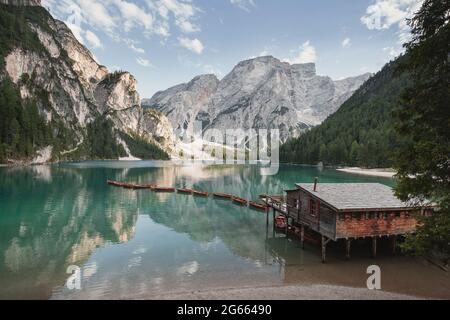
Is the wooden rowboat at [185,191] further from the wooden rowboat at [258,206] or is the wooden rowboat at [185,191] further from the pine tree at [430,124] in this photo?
the pine tree at [430,124]

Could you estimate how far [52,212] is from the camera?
167 feet

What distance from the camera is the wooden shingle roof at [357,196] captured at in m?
28.0

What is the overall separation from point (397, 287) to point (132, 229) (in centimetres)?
3157

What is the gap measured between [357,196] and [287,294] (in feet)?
47.2

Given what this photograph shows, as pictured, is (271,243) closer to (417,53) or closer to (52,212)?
(417,53)

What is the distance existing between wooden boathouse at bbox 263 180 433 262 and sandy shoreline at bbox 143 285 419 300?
6.95 metres

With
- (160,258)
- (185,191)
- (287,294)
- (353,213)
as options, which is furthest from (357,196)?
(185,191)

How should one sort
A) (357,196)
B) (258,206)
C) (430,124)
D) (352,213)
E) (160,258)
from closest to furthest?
(430,124) → (352,213) → (160,258) → (357,196) → (258,206)

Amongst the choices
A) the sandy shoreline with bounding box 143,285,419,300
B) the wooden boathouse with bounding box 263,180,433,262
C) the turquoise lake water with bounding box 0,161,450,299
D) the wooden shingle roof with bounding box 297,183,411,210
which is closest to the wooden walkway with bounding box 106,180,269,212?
the turquoise lake water with bounding box 0,161,450,299

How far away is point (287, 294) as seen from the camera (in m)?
20.5

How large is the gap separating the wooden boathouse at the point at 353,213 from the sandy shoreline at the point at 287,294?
695 cm

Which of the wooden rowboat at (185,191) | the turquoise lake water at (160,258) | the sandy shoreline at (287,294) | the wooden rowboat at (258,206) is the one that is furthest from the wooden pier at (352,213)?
the wooden rowboat at (185,191)

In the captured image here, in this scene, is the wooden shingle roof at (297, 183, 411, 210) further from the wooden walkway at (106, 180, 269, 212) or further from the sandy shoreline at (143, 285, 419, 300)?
the wooden walkway at (106, 180, 269, 212)

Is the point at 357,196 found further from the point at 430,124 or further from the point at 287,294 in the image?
the point at 430,124
